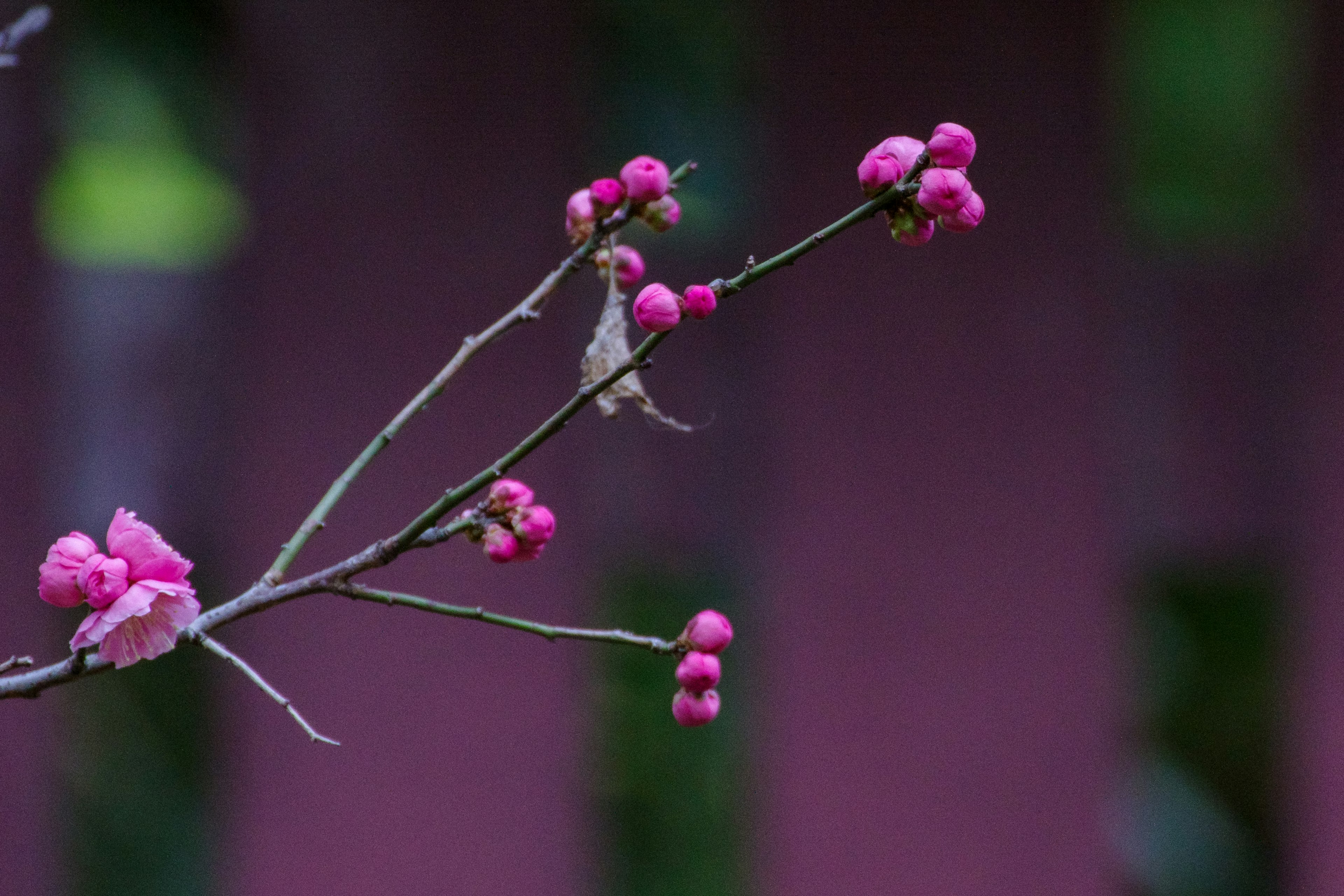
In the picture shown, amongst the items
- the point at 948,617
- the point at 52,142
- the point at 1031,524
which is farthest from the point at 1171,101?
the point at 52,142

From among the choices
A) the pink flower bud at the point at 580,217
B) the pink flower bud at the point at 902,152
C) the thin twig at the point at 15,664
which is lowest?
the thin twig at the point at 15,664

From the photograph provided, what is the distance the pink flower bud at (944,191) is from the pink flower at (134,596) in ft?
1.44

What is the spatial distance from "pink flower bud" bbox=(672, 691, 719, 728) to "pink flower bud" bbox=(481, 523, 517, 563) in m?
0.14

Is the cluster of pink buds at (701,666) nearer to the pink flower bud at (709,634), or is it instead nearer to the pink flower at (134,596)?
the pink flower bud at (709,634)

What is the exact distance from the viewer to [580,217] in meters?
0.94

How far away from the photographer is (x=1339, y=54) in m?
2.99

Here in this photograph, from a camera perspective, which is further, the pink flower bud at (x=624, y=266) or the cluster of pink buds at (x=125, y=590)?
the pink flower bud at (x=624, y=266)

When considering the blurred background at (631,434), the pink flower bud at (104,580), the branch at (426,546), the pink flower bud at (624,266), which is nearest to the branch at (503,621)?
the branch at (426,546)

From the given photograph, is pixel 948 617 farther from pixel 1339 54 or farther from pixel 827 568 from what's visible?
pixel 1339 54

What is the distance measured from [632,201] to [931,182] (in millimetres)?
197

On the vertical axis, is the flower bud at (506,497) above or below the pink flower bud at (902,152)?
below

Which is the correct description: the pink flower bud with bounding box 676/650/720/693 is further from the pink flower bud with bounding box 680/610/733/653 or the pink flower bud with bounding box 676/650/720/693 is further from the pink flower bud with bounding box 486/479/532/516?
the pink flower bud with bounding box 486/479/532/516

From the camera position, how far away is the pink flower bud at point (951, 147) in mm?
714

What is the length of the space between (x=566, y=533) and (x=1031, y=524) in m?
1.03
